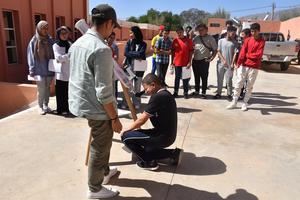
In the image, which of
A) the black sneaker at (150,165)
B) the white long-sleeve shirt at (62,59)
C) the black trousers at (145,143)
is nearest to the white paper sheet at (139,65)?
the white long-sleeve shirt at (62,59)

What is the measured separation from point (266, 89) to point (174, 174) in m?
6.73

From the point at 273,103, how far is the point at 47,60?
5.39 meters

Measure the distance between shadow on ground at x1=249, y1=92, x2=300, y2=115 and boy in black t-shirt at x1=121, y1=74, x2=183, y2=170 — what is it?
12.0 ft

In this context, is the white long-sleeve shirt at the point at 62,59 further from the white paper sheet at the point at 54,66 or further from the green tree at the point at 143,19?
the green tree at the point at 143,19

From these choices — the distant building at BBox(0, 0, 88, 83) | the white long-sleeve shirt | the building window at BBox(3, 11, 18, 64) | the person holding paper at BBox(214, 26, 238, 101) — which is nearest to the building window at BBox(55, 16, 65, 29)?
the distant building at BBox(0, 0, 88, 83)

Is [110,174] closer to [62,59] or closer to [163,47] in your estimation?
[62,59]

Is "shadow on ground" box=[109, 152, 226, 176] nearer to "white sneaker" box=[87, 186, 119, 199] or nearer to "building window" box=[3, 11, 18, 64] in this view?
"white sneaker" box=[87, 186, 119, 199]

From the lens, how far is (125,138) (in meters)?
3.66

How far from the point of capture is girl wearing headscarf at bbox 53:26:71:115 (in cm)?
557

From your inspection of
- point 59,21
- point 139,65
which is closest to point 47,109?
point 139,65

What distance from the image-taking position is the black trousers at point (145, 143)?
3.62 meters

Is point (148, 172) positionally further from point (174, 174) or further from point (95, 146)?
point (95, 146)

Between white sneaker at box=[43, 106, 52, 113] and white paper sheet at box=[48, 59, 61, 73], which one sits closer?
white paper sheet at box=[48, 59, 61, 73]

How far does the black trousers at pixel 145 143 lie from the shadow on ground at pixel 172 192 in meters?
0.36
